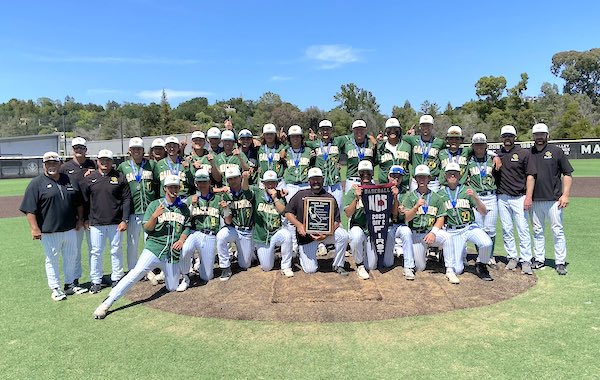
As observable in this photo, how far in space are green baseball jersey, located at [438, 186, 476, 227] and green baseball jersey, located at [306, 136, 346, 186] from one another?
2083 millimetres

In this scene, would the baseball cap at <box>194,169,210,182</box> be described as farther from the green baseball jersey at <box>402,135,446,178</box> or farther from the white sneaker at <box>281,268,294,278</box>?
the green baseball jersey at <box>402,135,446,178</box>

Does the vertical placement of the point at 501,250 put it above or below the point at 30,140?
below

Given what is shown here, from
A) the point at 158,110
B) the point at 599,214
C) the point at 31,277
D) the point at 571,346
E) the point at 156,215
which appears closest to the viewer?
the point at 571,346

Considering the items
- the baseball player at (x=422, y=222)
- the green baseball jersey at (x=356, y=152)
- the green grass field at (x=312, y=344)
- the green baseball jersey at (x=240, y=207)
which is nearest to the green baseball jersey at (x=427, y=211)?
Result: the baseball player at (x=422, y=222)

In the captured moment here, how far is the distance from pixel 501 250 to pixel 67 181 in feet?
26.4

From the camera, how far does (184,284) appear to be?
21.9 ft

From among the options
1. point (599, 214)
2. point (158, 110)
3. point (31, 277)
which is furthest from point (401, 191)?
point (158, 110)

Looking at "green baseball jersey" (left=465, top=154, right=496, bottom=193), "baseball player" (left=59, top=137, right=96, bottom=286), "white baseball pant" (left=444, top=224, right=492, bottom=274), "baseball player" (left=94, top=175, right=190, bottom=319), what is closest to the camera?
"baseball player" (left=94, top=175, right=190, bottom=319)

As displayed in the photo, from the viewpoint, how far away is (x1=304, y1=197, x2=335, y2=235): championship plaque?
702 cm

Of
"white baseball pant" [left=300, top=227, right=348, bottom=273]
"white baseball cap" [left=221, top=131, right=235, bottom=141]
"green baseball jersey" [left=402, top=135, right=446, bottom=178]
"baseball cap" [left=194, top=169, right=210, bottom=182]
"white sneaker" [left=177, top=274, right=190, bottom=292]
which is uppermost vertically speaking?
"white baseball cap" [left=221, top=131, right=235, bottom=141]

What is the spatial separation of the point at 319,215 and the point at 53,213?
3.97m

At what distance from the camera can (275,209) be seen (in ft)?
24.2

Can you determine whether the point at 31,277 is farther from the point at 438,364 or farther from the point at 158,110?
the point at 158,110

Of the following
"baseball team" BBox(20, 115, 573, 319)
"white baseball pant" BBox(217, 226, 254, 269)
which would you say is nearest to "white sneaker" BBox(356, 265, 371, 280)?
"baseball team" BBox(20, 115, 573, 319)
